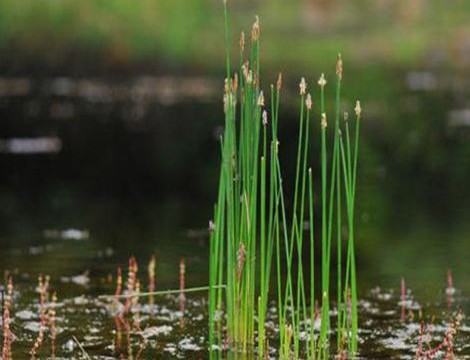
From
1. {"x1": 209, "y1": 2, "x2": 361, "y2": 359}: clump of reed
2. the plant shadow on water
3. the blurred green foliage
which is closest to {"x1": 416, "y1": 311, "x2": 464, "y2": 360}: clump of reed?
the plant shadow on water

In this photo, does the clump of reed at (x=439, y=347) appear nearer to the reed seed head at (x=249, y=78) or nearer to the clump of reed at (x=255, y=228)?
the clump of reed at (x=255, y=228)

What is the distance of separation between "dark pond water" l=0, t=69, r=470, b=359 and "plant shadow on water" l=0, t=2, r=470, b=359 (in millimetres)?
32

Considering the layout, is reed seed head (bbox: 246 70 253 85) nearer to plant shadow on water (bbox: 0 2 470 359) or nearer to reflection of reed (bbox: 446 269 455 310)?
plant shadow on water (bbox: 0 2 470 359)

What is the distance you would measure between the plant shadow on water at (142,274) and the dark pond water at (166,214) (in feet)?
0.11

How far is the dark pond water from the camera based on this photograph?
14078 millimetres

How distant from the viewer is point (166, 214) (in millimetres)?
24156

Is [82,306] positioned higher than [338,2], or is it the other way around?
[338,2]

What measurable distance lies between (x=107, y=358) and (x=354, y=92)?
148 feet

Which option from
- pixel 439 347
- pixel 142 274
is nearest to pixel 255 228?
pixel 439 347

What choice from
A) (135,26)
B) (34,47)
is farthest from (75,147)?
(135,26)

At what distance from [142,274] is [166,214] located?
6.62 meters

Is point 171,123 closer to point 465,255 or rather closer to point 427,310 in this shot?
point 465,255

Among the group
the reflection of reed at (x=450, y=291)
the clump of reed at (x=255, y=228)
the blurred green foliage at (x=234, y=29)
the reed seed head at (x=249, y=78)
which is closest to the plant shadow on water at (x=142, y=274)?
the reflection of reed at (x=450, y=291)

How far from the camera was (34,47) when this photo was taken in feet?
222
